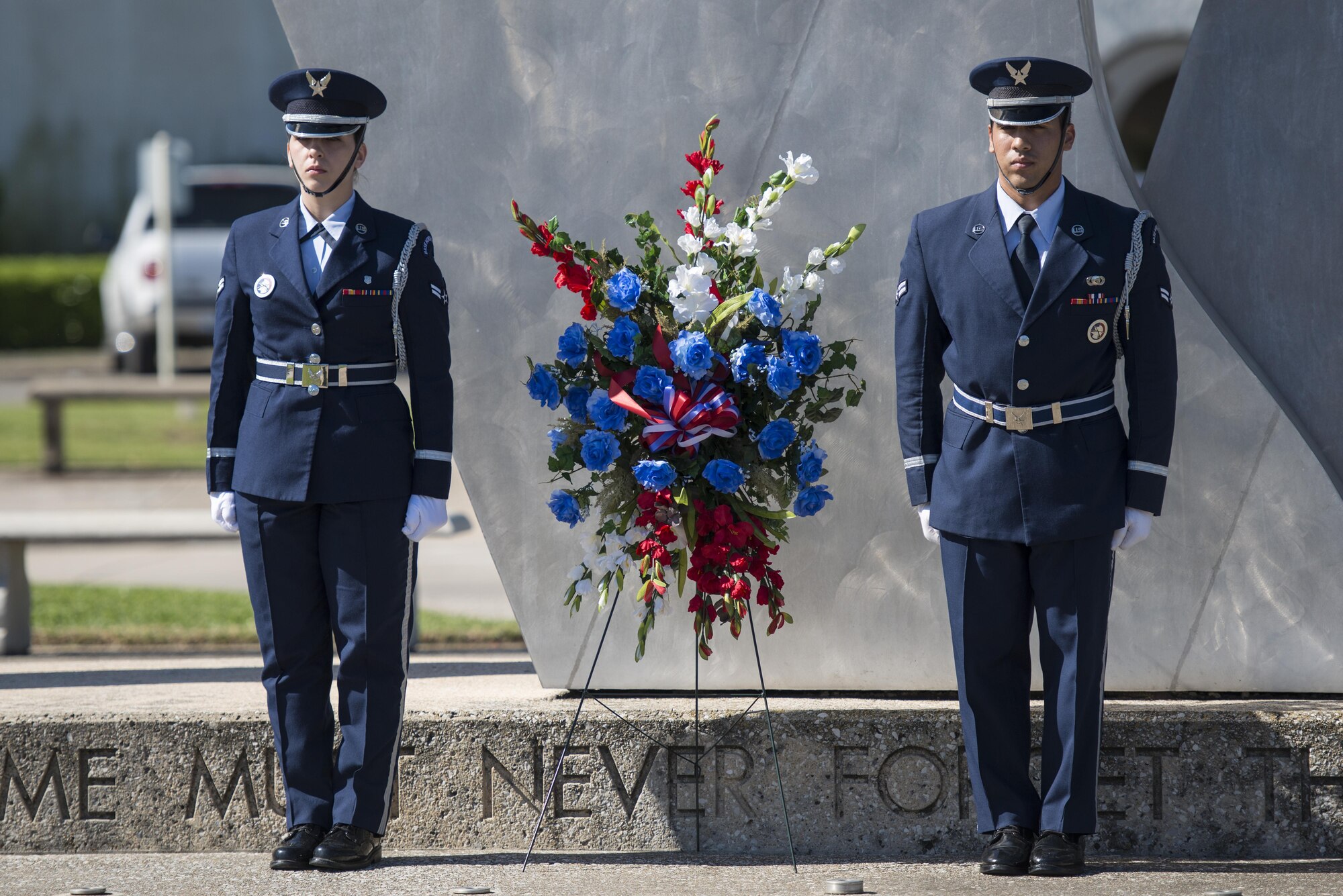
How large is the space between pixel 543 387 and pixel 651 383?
0.88 feet

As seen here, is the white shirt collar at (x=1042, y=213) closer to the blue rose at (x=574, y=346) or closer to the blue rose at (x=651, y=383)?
the blue rose at (x=651, y=383)

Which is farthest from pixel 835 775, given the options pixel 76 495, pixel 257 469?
pixel 76 495

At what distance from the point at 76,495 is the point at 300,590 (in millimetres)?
6920

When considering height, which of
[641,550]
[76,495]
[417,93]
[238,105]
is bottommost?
[76,495]

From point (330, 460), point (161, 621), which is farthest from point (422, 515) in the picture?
point (161, 621)

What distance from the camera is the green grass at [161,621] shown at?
6.25m

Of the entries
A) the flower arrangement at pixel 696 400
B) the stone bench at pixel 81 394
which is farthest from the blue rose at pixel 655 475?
the stone bench at pixel 81 394

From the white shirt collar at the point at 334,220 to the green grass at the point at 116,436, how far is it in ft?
22.7

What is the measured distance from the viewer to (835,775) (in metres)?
3.90

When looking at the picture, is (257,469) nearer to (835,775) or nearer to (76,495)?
(835,775)

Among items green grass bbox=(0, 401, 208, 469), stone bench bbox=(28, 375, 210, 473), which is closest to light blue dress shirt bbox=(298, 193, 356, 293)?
stone bench bbox=(28, 375, 210, 473)

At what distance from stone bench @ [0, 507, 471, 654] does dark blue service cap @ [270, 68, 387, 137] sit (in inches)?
96.5

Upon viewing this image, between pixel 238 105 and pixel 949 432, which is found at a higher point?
pixel 238 105

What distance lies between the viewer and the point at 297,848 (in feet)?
12.1
